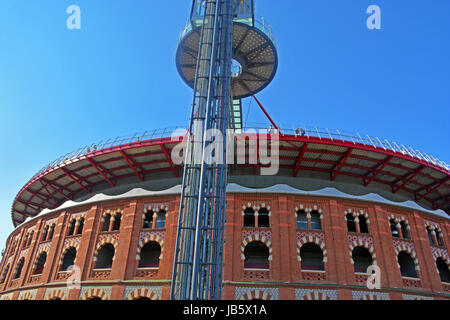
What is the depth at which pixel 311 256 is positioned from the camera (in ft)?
67.8

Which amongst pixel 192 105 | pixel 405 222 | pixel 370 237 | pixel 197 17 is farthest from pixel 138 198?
pixel 405 222

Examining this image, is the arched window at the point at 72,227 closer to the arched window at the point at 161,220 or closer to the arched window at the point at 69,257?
the arched window at the point at 69,257

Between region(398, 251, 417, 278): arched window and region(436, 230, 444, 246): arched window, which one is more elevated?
region(436, 230, 444, 246): arched window

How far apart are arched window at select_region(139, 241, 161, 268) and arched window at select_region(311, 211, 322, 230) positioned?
1017 cm

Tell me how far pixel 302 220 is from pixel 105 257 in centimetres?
1309

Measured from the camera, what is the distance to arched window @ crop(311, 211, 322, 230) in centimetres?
1978

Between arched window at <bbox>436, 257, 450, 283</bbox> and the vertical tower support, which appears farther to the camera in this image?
arched window at <bbox>436, 257, 450, 283</bbox>

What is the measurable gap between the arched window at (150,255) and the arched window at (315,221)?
10.2 m

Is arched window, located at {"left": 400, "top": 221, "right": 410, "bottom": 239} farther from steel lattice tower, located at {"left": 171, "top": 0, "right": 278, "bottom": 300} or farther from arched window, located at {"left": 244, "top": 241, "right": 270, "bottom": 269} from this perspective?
steel lattice tower, located at {"left": 171, "top": 0, "right": 278, "bottom": 300}

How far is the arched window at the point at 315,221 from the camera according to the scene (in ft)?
64.9

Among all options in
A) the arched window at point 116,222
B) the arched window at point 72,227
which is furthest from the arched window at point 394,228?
the arched window at point 72,227

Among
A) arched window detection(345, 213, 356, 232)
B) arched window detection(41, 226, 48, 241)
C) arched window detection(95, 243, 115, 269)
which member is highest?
arched window detection(345, 213, 356, 232)

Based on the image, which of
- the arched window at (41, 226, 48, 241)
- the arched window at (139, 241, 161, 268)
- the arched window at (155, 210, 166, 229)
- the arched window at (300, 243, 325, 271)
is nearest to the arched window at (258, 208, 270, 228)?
the arched window at (300, 243, 325, 271)

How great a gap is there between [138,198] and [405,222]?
57.0 feet
